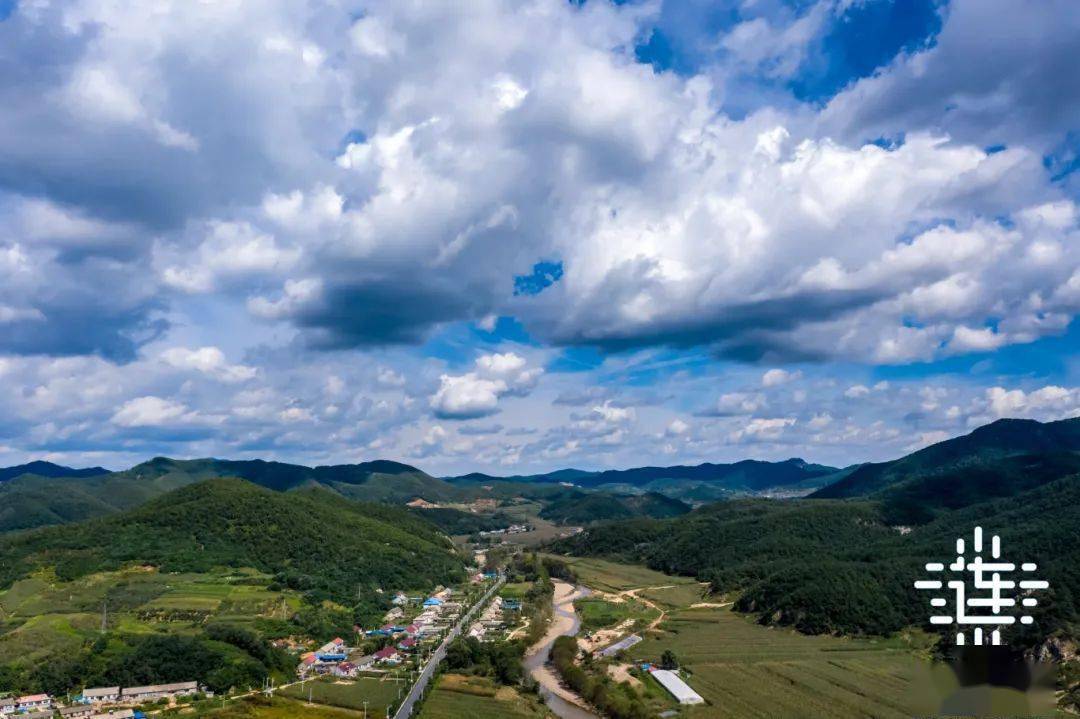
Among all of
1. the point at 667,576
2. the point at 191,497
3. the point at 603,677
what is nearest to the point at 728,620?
the point at 603,677

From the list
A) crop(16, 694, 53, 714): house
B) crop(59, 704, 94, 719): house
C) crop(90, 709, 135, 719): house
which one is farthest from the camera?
crop(16, 694, 53, 714): house

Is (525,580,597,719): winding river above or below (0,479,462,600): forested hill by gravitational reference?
below

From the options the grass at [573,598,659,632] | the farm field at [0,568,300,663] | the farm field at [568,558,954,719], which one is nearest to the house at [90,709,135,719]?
the farm field at [0,568,300,663]

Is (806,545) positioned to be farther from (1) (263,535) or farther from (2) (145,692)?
(2) (145,692)

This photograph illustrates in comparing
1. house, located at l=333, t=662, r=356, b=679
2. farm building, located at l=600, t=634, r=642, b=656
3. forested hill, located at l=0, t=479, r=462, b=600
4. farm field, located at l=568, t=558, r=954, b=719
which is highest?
forested hill, located at l=0, t=479, r=462, b=600

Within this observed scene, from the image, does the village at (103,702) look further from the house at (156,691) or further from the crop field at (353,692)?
the crop field at (353,692)

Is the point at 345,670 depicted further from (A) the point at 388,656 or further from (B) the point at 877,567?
(B) the point at 877,567

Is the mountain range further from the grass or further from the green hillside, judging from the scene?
the grass
